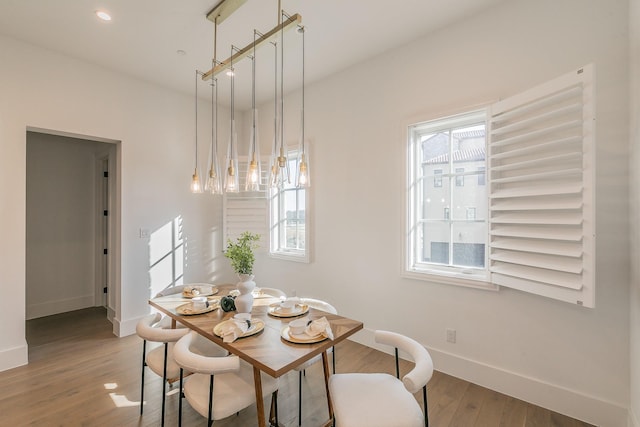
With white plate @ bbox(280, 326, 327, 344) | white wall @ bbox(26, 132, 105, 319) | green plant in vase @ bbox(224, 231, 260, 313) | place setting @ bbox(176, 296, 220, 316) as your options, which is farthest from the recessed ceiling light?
white plate @ bbox(280, 326, 327, 344)

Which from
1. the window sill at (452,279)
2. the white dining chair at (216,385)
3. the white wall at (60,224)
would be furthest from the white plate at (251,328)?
the white wall at (60,224)

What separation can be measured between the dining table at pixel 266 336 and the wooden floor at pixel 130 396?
1.64 ft

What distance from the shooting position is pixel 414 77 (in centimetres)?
279

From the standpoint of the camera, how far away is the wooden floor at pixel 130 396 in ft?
6.66

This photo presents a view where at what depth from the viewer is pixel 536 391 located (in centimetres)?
217

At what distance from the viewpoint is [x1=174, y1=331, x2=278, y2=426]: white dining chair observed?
1459 mm

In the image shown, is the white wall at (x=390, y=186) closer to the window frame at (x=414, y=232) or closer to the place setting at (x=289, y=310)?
the window frame at (x=414, y=232)

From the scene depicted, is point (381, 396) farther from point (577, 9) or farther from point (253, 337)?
point (577, 9)

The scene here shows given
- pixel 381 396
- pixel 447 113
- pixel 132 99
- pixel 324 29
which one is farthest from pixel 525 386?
pixel 132 99

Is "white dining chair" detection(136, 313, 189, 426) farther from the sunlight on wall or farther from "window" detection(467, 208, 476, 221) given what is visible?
"window" detection(467, 208, 476, 221)

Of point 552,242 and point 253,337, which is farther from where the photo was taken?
point 552,242

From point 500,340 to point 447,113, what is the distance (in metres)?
1.90

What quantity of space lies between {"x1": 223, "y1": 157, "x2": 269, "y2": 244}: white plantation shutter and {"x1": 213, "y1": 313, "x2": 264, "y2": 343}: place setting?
92.5 inches

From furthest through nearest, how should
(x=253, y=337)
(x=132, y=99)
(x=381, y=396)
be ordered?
(x=132, y=99)
(x=253, y=337)
(x=381, y=396)
